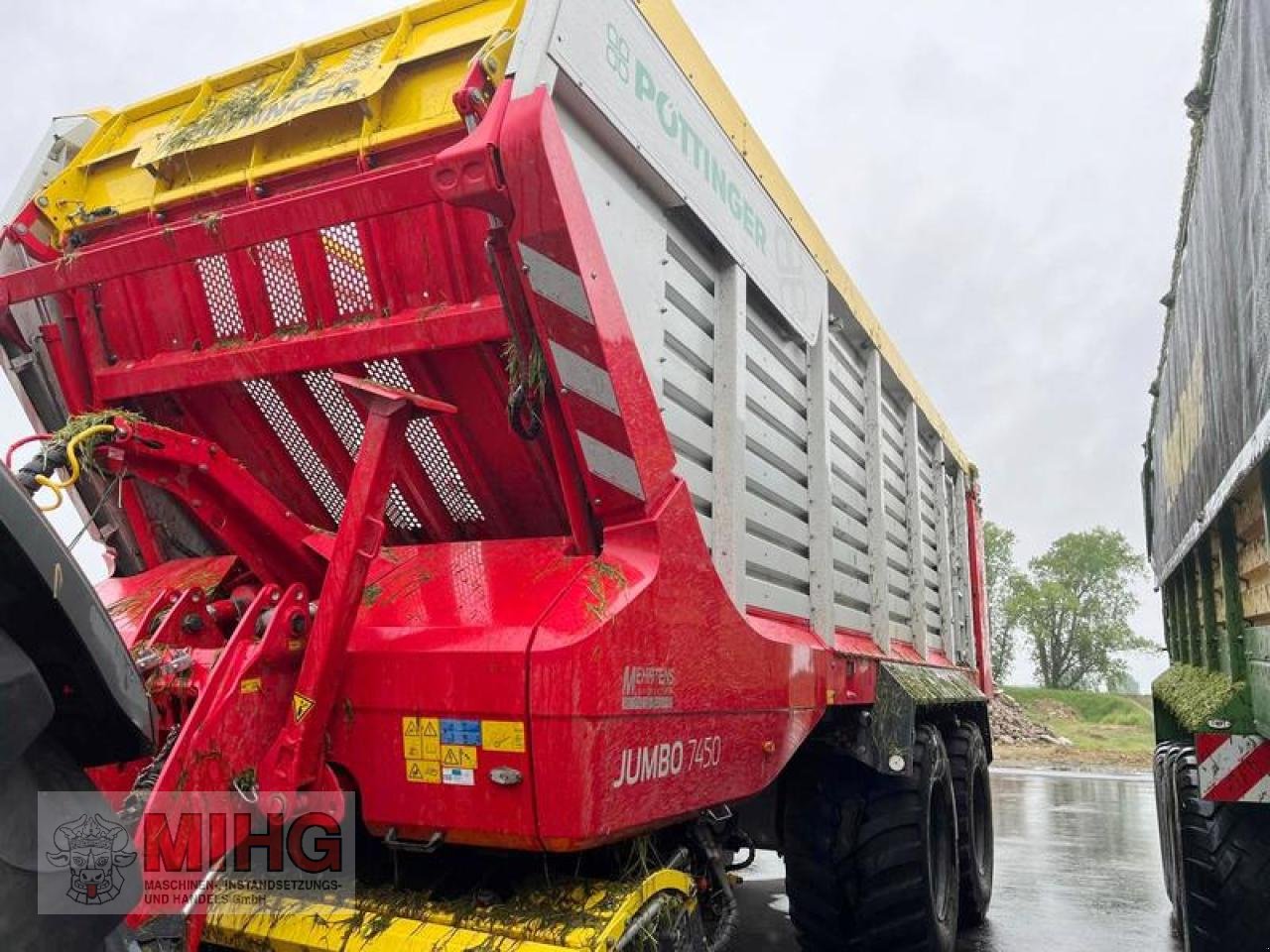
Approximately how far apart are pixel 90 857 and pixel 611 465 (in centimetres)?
133

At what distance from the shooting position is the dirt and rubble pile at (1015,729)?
23.3m

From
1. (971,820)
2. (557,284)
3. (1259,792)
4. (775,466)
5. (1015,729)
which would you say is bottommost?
(1015,729)

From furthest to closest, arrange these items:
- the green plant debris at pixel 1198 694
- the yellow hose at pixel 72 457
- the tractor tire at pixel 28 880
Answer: the green plant debris at pixel 1198 694
the yellow hose at pixel 72 457
the tractor tire at pixel 28 880

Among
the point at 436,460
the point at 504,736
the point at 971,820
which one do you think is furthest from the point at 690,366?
the point at 971,820

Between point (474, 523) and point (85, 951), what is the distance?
166 centimetres

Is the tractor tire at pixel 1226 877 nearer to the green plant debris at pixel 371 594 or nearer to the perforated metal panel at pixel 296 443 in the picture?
the green plant debris at pixel 371 594

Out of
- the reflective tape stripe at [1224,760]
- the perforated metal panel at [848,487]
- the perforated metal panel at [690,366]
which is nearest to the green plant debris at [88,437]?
the perforated metal panel at [690,366]

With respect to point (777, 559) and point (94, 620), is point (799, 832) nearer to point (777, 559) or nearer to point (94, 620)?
point (777, 559)

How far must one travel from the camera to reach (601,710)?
2.18m

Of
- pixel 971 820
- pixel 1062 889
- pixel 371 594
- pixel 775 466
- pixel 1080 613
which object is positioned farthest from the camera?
pixel 1080 613

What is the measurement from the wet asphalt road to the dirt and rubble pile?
11.3m

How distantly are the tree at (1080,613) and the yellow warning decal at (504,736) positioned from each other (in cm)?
4820

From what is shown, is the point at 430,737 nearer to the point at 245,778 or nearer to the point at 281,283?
the point at 245,778

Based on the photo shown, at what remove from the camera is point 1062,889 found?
7.14 m
